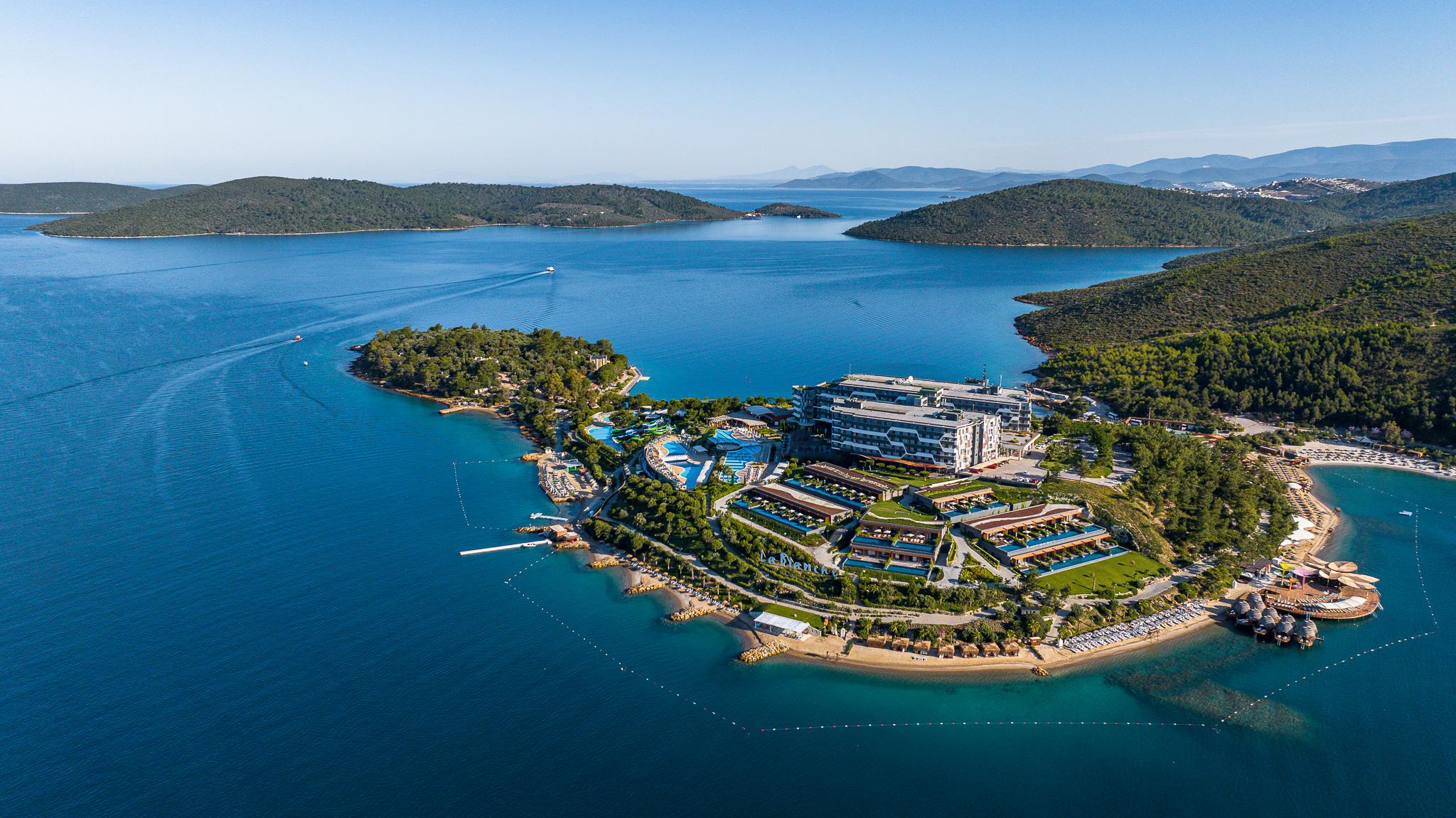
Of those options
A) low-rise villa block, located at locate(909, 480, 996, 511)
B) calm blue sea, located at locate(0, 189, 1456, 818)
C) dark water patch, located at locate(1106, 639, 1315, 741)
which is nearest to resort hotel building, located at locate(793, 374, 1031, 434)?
low-rise villa block, located at locate(909, 480, 996, 511)

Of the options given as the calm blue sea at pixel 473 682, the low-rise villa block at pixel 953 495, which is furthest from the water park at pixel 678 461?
the low-rise villa block at pixel 953 495

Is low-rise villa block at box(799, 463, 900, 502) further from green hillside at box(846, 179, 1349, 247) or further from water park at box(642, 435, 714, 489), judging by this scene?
green hillside at box(846, 179, 1349, 247)

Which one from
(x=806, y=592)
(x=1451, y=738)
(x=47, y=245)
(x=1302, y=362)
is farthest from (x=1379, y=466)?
(x=47, y=245)

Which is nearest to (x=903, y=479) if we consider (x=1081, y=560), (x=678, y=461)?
(x=1081, y=560)

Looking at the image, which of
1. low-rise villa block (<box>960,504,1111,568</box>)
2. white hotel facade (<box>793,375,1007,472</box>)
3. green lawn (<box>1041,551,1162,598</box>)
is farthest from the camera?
white hotel facade (<box>793,375,1007,472</box>)

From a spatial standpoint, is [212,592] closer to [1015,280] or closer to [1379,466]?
[1379,466]
